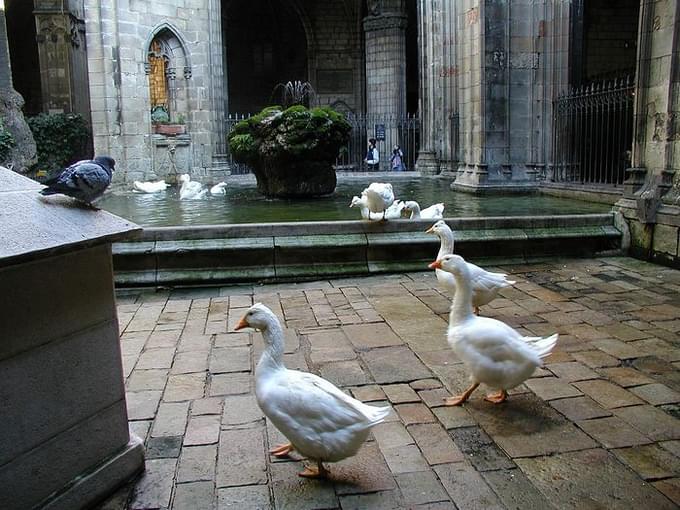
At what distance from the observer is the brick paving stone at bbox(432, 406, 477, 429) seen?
352cm

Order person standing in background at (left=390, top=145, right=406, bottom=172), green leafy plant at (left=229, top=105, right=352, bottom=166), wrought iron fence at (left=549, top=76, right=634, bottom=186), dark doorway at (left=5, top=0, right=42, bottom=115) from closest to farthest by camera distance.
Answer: green leafy plant at (left=229, top=105, right=352, bottom=166) < wrought iron fence at (left=549, top=76, right=634, bottom=186) < person standing in background at (left=390, top=145, right=406, bottom=172) < dark doorway at (left=5, top=0, right=42, bottom=115)

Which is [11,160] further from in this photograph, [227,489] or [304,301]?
[227,489]

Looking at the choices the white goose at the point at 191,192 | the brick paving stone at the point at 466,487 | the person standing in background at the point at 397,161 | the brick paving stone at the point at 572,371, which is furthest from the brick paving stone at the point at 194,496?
the person standing in background at the point at 397,161

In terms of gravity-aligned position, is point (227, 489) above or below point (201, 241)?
below

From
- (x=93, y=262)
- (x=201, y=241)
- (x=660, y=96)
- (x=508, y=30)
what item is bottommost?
(x=201, y=241)

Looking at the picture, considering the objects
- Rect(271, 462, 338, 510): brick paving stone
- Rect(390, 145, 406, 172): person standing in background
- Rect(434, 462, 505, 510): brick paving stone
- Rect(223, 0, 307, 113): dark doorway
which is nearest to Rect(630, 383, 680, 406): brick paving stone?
Rect(434, 462, 505, 510): brick paving stone

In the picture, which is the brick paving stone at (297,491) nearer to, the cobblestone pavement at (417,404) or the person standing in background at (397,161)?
the cobblestone pavement at (417,404)

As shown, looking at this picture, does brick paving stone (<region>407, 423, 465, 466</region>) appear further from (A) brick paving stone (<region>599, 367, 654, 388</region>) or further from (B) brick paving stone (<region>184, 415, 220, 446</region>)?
(A) brick paving stone (<region>599, 367, 654, 388</region>)

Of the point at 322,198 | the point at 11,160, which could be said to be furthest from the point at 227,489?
the point at 11,160

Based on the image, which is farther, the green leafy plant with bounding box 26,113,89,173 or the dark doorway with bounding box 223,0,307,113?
the dark doorway with bounding box 223,0,307,113

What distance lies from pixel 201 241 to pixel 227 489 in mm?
4410

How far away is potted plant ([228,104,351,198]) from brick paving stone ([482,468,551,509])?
28.4 ft

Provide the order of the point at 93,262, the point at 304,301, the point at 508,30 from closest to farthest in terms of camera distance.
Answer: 1. the point at 93,262
2. the point at 304,301
3. the point at 508,30

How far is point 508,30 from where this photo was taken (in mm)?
12602
